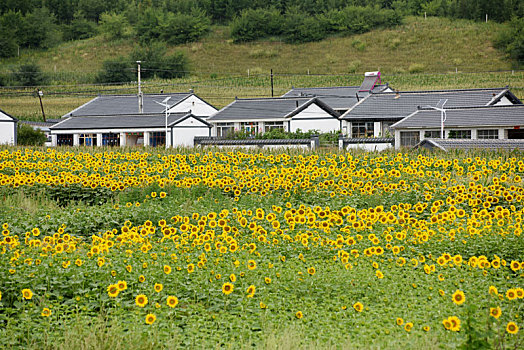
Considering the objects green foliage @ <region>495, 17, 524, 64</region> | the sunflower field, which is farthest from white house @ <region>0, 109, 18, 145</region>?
green foliage @ <region>495, 17, 524, 64</region>

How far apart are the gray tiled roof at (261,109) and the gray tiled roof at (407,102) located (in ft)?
12.6

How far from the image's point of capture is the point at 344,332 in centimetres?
459

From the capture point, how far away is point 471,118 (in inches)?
1174

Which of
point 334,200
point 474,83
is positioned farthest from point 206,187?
point 474,83

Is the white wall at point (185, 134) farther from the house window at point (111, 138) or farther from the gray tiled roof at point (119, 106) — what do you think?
the gray tiled roof at point (119, 106)

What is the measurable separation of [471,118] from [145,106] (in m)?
25.0

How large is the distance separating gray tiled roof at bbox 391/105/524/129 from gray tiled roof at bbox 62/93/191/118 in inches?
771

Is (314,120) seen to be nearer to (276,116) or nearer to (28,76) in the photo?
(276,116)

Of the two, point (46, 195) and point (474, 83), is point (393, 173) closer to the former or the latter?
point (46, 195)

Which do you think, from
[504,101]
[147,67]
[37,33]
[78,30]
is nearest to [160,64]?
[147,67]

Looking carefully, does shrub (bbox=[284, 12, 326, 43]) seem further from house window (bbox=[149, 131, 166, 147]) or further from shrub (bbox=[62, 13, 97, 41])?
house window (bbox=[149, 131, 166, 147])

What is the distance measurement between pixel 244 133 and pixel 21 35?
69515 millimetres

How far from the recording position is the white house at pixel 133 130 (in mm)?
35838

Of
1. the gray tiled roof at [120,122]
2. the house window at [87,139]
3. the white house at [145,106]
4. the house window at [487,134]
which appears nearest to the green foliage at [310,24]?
the white house at [145,106]
